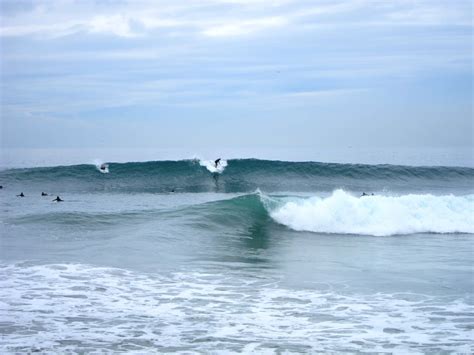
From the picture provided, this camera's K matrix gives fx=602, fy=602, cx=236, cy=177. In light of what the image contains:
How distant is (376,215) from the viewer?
17.0 meters

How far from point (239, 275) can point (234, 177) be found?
21.0m

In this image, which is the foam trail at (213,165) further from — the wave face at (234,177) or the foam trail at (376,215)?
the foam trail at (376,215)

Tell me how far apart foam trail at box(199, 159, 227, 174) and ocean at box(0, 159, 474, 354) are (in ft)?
27.3

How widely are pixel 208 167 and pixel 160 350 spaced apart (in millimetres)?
25479

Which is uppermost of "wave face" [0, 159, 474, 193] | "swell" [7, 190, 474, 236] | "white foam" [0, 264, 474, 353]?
"wave face" [0, 159, 474, 193]

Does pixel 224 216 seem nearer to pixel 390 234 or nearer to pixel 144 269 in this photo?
pixel 390 234

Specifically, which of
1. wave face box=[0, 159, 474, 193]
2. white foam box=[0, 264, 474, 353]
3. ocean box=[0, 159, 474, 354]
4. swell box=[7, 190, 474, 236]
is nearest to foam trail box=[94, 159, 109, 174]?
wave face box=[0, 159, 474, 193]

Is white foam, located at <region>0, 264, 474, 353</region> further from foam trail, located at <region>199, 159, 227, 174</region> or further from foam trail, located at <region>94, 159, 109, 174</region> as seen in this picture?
foam trail, located at <region>199, 159, 227, 174</region>

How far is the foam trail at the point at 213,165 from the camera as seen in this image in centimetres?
3144

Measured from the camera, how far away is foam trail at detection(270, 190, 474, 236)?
16203mm

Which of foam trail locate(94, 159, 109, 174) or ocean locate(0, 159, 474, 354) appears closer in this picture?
ocean locate(0, 159, 474, 354)

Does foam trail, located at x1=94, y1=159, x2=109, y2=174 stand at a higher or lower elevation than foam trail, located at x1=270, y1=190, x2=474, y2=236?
higher

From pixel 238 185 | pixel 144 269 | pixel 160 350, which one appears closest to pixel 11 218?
pixel 144 269

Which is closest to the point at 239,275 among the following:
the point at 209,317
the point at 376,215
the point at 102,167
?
the point at 209,317
